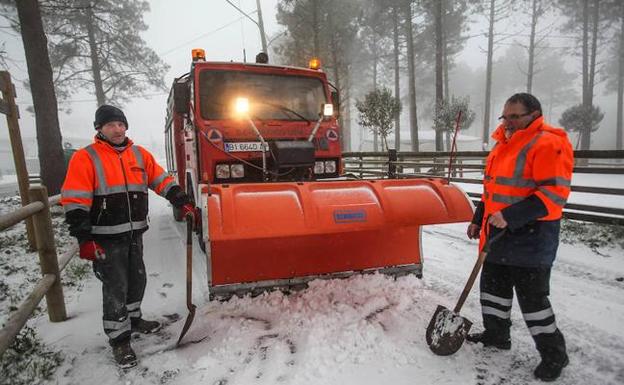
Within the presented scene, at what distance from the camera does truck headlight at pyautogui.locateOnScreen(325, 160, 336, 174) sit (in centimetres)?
454

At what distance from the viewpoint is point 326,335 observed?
9.08 feet

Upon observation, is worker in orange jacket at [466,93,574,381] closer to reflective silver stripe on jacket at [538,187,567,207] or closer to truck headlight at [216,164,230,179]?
reflective silver stripe on jacket at [538,187,567,207]

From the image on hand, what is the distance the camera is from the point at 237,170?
4066mm

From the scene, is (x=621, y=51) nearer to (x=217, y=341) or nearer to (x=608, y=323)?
(x=608, y=323)

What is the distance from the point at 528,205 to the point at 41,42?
878 cm

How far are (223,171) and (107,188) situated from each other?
154 centimetres

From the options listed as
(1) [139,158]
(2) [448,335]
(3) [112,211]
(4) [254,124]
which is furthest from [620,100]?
(3) [112,211]

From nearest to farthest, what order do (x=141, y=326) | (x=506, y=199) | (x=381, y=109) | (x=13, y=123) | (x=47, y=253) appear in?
(x=506, y=199) < (x=141, y=326) < (x=47, y=253) < (x=13, y=123) < (x=381, y=109)

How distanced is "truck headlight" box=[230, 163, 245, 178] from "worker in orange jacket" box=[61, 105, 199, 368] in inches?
46.6

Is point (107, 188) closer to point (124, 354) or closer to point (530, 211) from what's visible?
point (124, 354)

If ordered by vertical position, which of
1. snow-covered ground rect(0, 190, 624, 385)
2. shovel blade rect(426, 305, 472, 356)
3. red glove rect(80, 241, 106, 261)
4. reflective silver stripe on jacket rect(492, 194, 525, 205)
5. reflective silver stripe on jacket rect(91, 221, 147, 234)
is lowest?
snow-covered ground rect(0, 190, 624, 385)

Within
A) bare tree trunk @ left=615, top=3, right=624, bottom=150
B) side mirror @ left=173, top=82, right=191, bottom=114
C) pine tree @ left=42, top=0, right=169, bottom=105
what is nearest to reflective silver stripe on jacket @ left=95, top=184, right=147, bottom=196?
side mirror @ left=173, top=82, right=191, bottom=114

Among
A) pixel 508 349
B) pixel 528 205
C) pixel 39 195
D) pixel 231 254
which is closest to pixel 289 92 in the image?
pixel 231 254

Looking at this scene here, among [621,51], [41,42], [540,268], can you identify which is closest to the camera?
[540,268]
